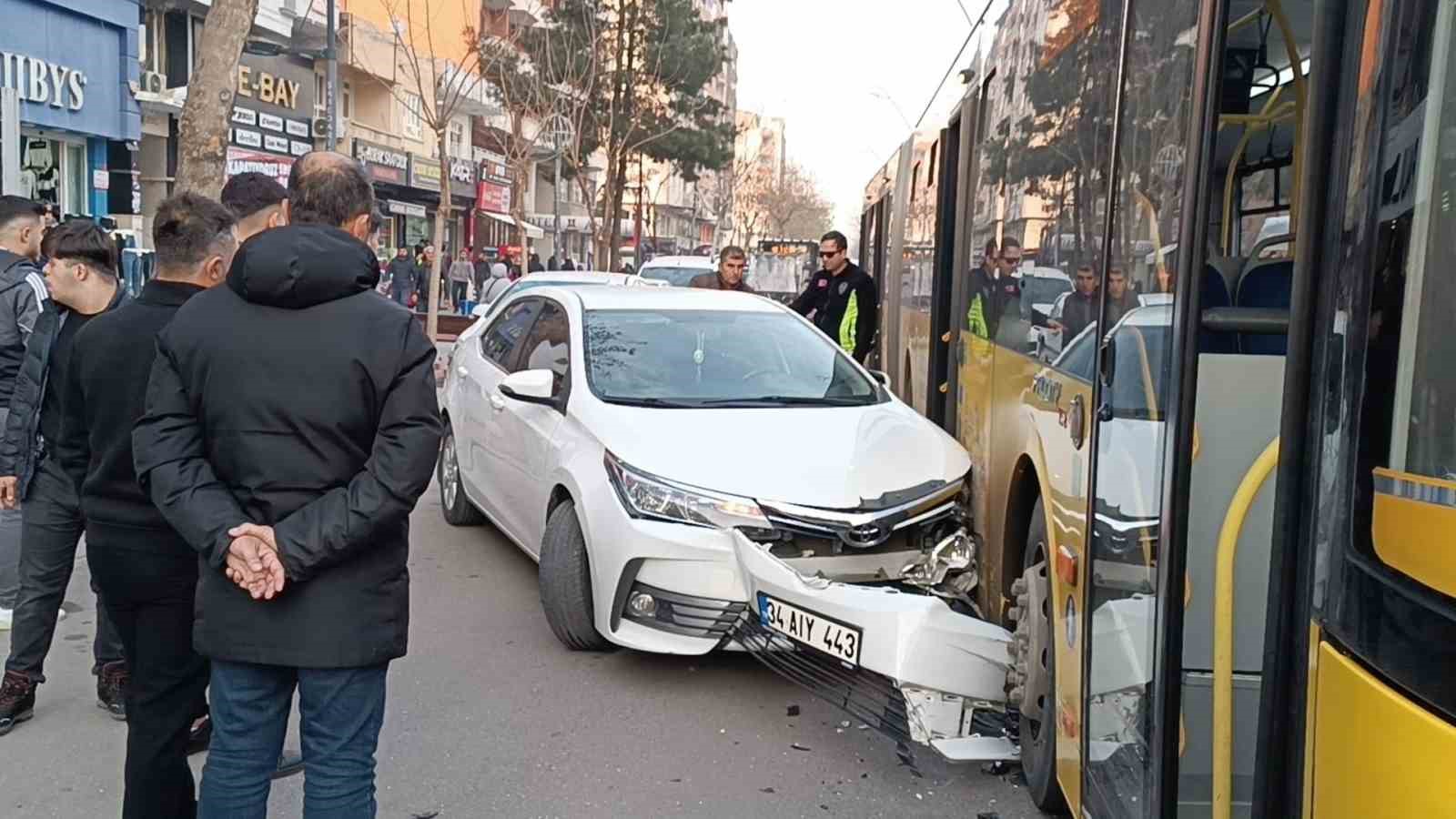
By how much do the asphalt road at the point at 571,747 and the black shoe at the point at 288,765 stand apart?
0.04 m

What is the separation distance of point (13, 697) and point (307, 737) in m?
2.58

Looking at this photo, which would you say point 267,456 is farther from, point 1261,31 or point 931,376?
point 931,376

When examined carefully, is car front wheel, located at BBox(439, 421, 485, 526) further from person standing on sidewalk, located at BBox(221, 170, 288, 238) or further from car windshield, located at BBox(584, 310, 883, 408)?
person standing on sidewalk, located at BBox(221, 170, 288, 238)

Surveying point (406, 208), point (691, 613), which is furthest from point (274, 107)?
point (691, 613)

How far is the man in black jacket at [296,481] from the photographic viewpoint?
305 centimetres

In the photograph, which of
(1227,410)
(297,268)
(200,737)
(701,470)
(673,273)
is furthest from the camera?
(673,273)

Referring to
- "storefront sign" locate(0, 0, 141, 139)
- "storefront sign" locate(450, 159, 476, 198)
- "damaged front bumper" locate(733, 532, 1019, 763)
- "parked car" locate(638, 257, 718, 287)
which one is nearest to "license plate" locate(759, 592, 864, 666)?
"damaged front bumper" locate(733, 532, 1019, 763)

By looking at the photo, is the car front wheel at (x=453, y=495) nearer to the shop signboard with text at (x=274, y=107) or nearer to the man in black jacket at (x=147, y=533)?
the man in black jacket at (x=147, y=533)

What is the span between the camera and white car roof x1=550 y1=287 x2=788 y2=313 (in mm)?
7207

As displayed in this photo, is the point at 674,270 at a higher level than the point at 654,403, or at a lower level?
higher

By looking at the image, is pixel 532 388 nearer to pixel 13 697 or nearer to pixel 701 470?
pixel 701 470

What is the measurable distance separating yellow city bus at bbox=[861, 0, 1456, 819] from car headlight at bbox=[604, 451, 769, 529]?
1006mm

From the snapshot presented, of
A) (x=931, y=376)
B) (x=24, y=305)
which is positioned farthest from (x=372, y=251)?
(x=931, y=376)

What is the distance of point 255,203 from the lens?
4.16 meters
